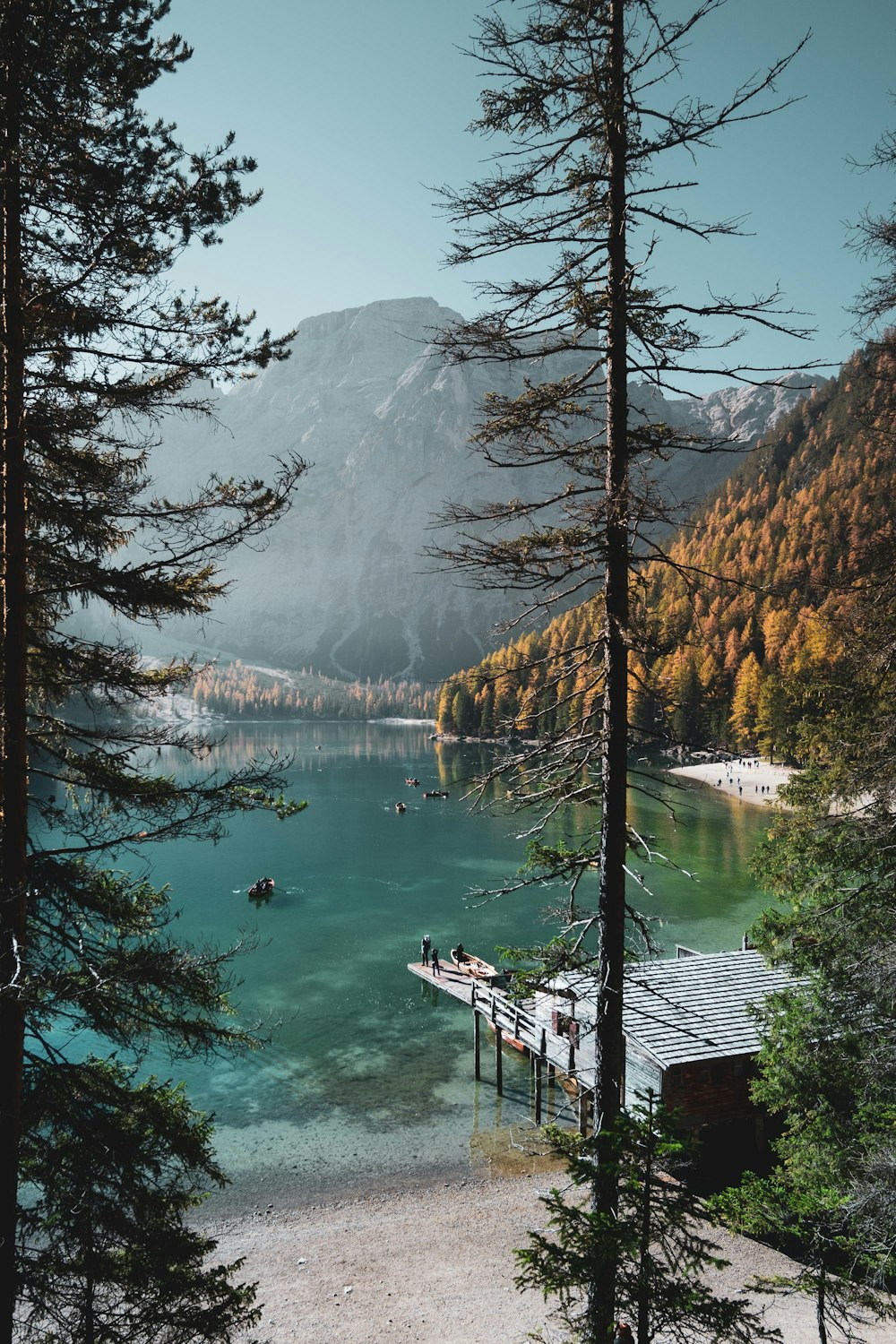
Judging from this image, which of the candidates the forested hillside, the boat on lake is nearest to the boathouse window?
the forested hillside

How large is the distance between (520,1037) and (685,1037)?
7.16 metres

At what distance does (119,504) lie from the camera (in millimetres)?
8672

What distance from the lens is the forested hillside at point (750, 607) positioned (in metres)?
9.07

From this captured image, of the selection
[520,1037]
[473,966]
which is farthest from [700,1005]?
[473,966]

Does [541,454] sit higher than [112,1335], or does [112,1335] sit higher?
[541,454]

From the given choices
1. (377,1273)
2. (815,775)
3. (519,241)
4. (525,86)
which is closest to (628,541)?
(519,241)

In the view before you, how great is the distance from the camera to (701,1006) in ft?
77.9

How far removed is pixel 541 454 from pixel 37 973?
7046 mm

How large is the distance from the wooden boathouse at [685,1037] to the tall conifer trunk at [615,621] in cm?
1074

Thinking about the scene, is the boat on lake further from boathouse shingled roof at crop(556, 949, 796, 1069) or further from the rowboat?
boathouse shingled roof at crop(556, 949, 796, 1069)

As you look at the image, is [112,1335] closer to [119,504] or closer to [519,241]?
[119,504]

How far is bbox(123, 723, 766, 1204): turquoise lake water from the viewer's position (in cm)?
2483

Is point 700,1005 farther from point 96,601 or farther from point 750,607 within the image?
point 96,601

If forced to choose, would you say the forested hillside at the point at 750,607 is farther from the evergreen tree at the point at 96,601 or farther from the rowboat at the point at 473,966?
the rowboat at the point at 473,966
